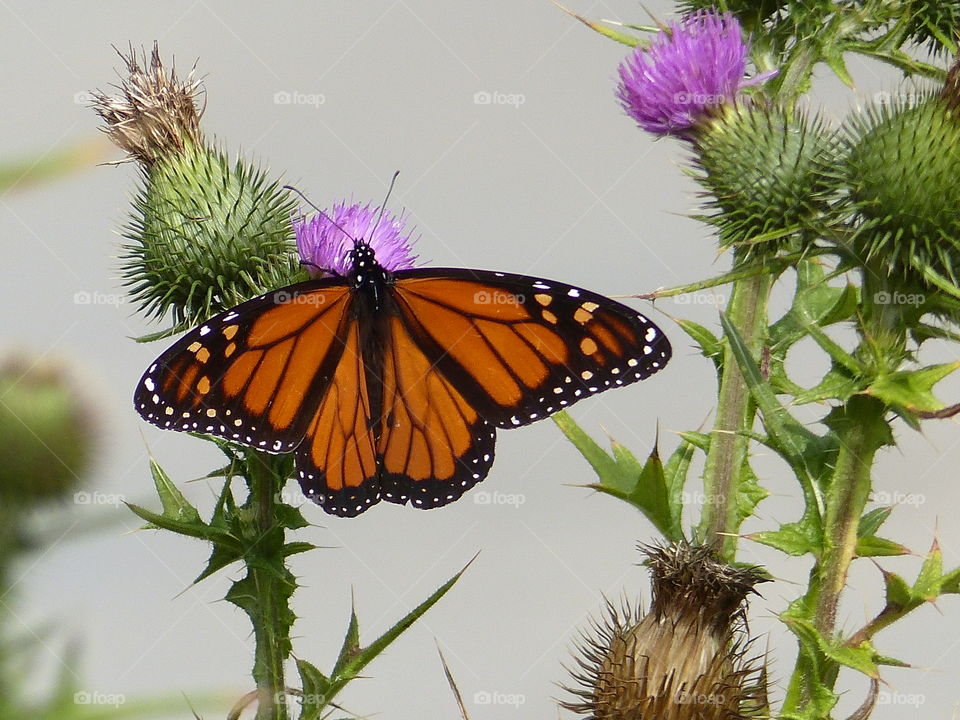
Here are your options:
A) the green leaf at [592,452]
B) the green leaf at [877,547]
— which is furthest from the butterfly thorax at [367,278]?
the green leaf at [877,547]

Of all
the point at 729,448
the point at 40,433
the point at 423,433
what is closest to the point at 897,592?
the point at 729,448

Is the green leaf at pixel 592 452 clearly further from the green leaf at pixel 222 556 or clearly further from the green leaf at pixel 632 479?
the green leaf at pixel 222 556

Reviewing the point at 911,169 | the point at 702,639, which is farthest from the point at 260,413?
the point at 911,169

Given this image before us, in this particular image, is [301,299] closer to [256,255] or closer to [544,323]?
[256,255]

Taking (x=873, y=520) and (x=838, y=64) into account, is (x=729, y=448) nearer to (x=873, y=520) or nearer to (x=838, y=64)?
(x=873, y=520)

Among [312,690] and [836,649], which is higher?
[836,649]

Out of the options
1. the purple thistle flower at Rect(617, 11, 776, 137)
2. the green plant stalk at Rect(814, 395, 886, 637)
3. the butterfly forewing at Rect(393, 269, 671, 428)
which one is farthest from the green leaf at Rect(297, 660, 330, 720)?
the purple thistle flower at Rect(617, 11, 776, 137)
